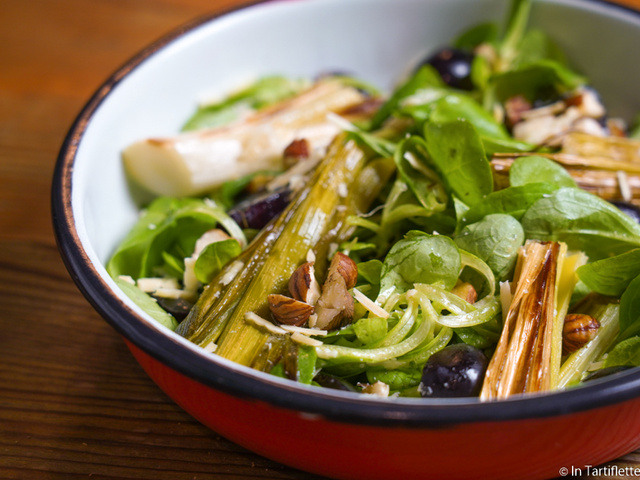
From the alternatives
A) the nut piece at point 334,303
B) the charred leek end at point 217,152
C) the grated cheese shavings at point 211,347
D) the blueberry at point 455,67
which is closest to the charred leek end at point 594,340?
the nut piece at point 334,303

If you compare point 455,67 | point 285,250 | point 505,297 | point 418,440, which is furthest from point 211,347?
point 455,67

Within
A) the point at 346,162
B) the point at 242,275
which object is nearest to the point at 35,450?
the point at 242,275

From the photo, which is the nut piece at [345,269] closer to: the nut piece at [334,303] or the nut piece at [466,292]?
the nut piece at [334,303]

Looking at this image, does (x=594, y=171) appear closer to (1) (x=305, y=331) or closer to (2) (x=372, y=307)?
(2) (x=372, y=307)

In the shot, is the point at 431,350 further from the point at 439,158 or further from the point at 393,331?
the point at 439,158

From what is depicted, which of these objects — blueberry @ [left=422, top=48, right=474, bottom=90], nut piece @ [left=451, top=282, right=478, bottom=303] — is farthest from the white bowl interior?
nut piece @ [left=451, top=282, right=478, bottom=303]
